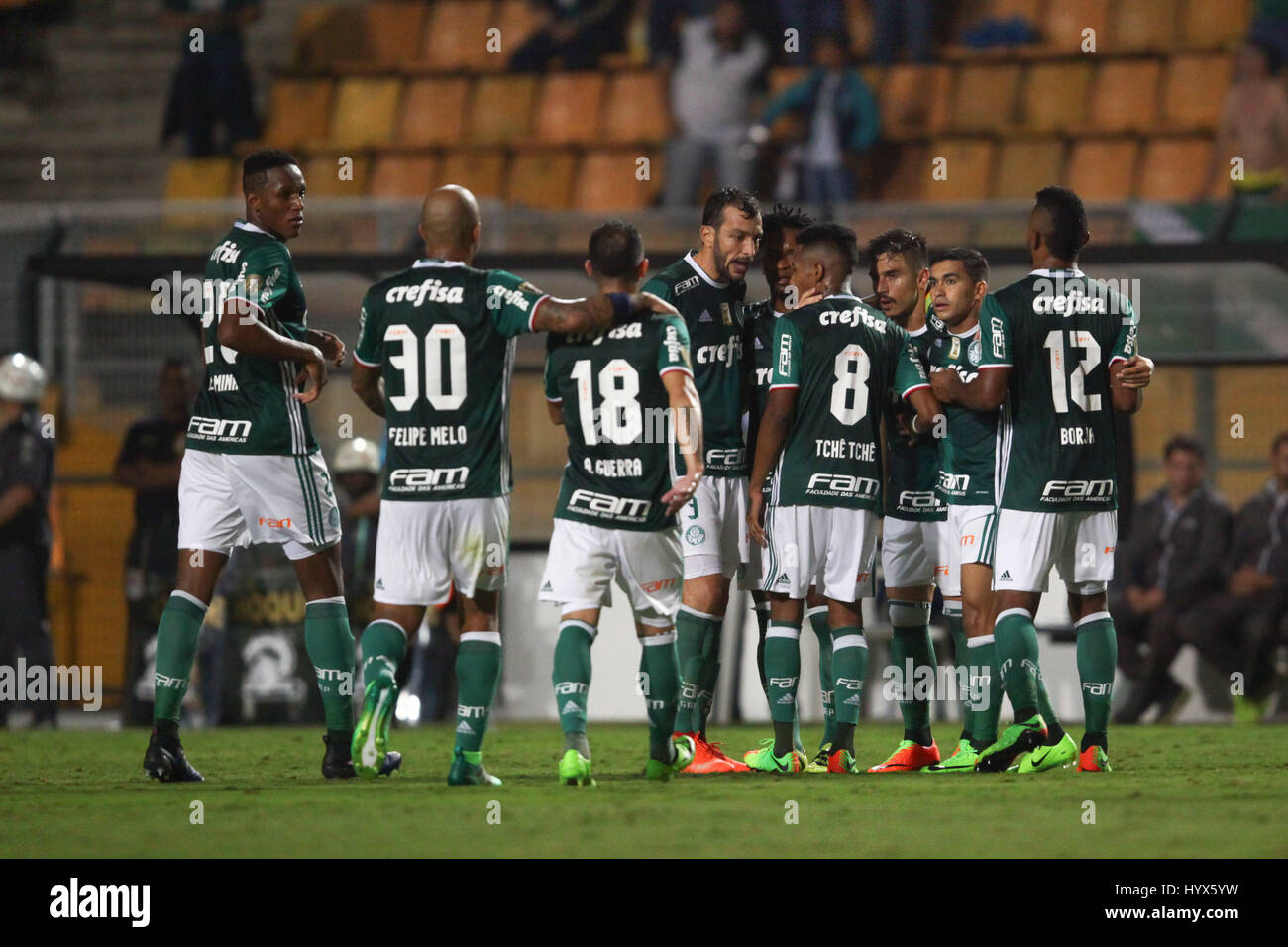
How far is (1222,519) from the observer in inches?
487

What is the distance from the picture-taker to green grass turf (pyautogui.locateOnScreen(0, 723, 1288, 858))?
213 inches

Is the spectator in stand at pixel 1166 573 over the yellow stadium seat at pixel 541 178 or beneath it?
beneath

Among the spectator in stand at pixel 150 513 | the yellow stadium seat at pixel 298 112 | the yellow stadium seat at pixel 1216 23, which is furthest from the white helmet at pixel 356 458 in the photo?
the yellow stadium seat at pixel 1216 23

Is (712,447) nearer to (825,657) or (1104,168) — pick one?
(825,657)

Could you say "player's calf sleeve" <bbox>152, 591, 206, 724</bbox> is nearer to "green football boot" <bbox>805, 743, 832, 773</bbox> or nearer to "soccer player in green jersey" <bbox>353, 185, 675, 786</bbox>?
"soccer player in green jersey" <bbox>353, 185, 675, 786</bbox>

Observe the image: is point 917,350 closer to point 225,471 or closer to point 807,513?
point 807,513

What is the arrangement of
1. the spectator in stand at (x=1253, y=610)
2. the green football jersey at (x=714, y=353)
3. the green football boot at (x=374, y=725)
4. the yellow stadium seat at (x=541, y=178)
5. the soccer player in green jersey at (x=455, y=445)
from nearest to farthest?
the green football boot at (x=374, y=725), the soccer player in green jersey at (x=455, y=445), the green football jersey at (x=714, y=353), the spectator in stand at (x=1253, y=610), the yellow stadium seat at (x=541, y=178)

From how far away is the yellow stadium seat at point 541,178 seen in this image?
58.9ft

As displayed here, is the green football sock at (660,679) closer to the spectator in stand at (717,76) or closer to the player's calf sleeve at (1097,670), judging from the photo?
the player's calf sleeve at (1097,670)

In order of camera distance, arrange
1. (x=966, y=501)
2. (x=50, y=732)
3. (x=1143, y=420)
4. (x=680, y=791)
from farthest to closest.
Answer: (x=1143, y=420)
(x=50, y=732)
(x=966, y=501)
(x=680, y=791)

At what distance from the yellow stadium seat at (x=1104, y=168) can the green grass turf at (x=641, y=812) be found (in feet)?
28.8

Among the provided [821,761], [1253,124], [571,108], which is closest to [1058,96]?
[1253,124]
